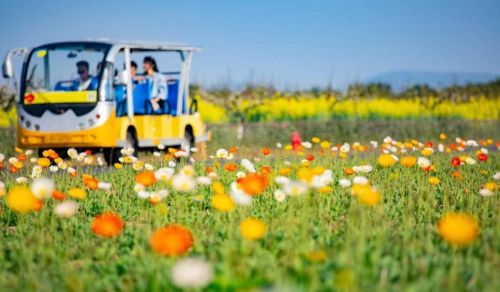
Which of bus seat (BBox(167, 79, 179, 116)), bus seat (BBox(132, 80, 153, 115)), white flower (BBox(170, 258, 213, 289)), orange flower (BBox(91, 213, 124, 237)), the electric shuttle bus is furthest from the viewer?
bus seat (BBox(167, 79, 179, 116))

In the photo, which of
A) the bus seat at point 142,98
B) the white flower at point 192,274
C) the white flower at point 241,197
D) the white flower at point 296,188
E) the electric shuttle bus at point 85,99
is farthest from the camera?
the bus seat at point 142,98

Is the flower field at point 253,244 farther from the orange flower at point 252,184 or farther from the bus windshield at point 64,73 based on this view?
the bus windshield at point 64,73

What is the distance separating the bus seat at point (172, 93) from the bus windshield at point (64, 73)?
229 cm

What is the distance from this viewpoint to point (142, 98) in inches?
568

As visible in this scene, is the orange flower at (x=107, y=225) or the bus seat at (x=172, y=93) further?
the bus seat at (x=172, y=93)

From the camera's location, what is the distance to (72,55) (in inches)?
531

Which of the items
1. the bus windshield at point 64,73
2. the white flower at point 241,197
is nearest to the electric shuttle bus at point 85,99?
the bus windshield at point 64,73

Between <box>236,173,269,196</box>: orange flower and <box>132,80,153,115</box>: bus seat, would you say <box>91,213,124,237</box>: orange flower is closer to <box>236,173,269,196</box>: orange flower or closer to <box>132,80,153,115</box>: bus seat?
<box>236,173,269,196</box>: orange flower

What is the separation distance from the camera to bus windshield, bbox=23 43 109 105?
13.2 metres

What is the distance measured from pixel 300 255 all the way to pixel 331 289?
2.19 feet

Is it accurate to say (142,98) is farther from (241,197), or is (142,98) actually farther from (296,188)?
(241,197)

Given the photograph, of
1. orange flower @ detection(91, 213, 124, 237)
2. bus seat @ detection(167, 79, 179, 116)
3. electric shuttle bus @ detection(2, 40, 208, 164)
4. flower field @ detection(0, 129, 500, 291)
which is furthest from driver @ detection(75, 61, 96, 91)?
orange flower @ detection(91, 213, 124, 237)

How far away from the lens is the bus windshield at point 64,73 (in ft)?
43.3

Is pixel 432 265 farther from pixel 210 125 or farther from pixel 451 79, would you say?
pixel 451 79
